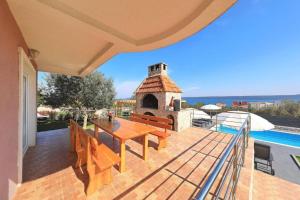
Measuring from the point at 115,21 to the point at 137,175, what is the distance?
9.92 feet

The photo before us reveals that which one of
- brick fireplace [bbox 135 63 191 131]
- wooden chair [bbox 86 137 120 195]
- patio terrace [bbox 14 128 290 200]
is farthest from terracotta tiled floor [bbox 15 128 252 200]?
brick fireplace [bbox 135 63 191 131]

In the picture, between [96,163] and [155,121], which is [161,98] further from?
[96,163]

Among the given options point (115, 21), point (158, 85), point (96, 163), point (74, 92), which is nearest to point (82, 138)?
point (96, 163)

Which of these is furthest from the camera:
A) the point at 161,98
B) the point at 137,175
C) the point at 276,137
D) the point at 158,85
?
the point at 276,137

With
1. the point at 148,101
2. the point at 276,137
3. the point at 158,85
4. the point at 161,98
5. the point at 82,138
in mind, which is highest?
the point at 158,85

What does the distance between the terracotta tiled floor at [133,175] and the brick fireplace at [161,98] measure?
2495mm

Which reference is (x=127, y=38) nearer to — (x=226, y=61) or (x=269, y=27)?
(x=269, y=27)

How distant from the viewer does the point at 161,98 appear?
23.8ft

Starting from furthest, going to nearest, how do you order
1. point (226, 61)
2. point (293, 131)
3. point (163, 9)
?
point (226, 61)
point (293, 131)
point (163, 9)

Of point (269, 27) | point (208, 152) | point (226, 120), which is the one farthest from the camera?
point (269, 27)

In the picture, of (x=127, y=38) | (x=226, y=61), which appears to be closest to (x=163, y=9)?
(x=127, y=38)

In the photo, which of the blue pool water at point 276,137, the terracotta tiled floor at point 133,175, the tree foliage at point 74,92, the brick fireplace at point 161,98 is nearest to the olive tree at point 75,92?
the tree foliage at point 74,92

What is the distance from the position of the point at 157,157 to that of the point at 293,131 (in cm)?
1410

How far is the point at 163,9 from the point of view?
172 cm
